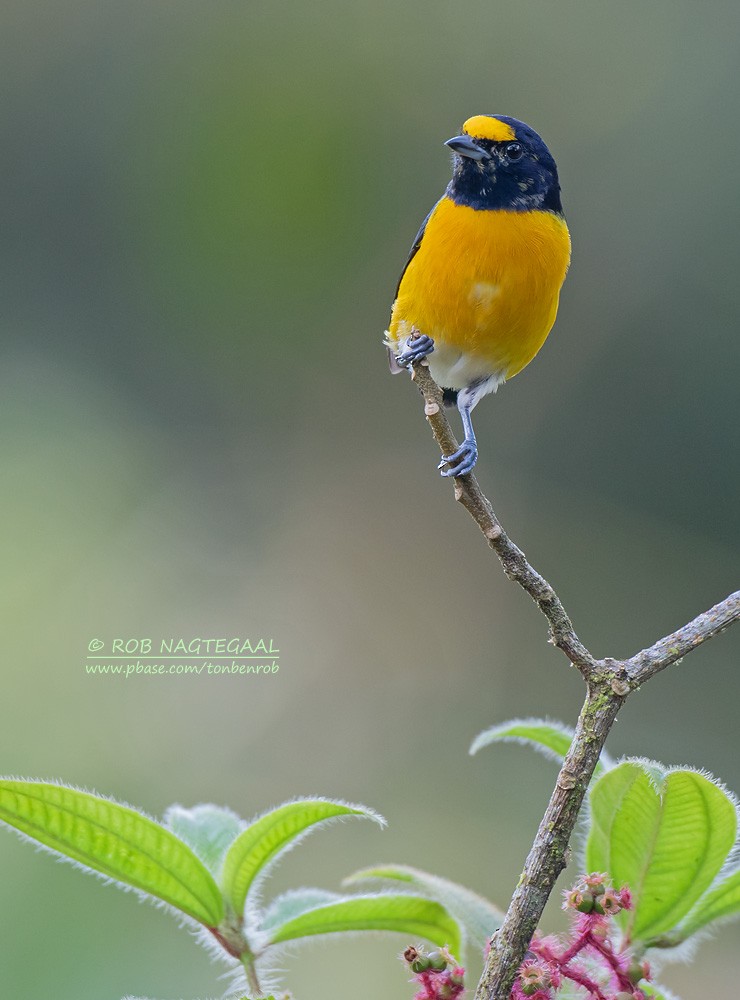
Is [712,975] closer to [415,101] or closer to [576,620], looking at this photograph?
[576,620]

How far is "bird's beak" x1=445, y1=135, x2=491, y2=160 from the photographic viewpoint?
284 centimetres

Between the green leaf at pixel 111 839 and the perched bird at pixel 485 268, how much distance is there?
1.39 meters

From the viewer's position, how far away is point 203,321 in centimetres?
783

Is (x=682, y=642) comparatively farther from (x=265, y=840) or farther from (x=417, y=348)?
(x=417, y=348)

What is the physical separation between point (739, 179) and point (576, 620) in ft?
9.60

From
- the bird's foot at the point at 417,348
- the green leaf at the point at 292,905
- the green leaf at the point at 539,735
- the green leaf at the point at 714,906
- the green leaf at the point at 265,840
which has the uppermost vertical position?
the bird's foot at the point at 417,348

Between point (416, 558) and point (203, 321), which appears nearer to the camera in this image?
point (416, 558)

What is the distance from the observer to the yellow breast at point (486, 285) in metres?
2.62

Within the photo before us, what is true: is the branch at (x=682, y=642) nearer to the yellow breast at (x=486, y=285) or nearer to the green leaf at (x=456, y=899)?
the green leaf at (x=456, y=899)

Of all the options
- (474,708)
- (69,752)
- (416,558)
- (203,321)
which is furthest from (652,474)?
(69,752)

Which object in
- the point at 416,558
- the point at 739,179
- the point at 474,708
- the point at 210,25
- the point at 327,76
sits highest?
the point at 210,25

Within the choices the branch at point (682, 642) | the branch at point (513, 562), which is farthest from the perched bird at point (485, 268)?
the branch at point (682, 642)

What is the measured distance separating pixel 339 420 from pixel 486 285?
4631 mm

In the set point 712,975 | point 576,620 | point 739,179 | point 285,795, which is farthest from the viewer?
point 739,179
